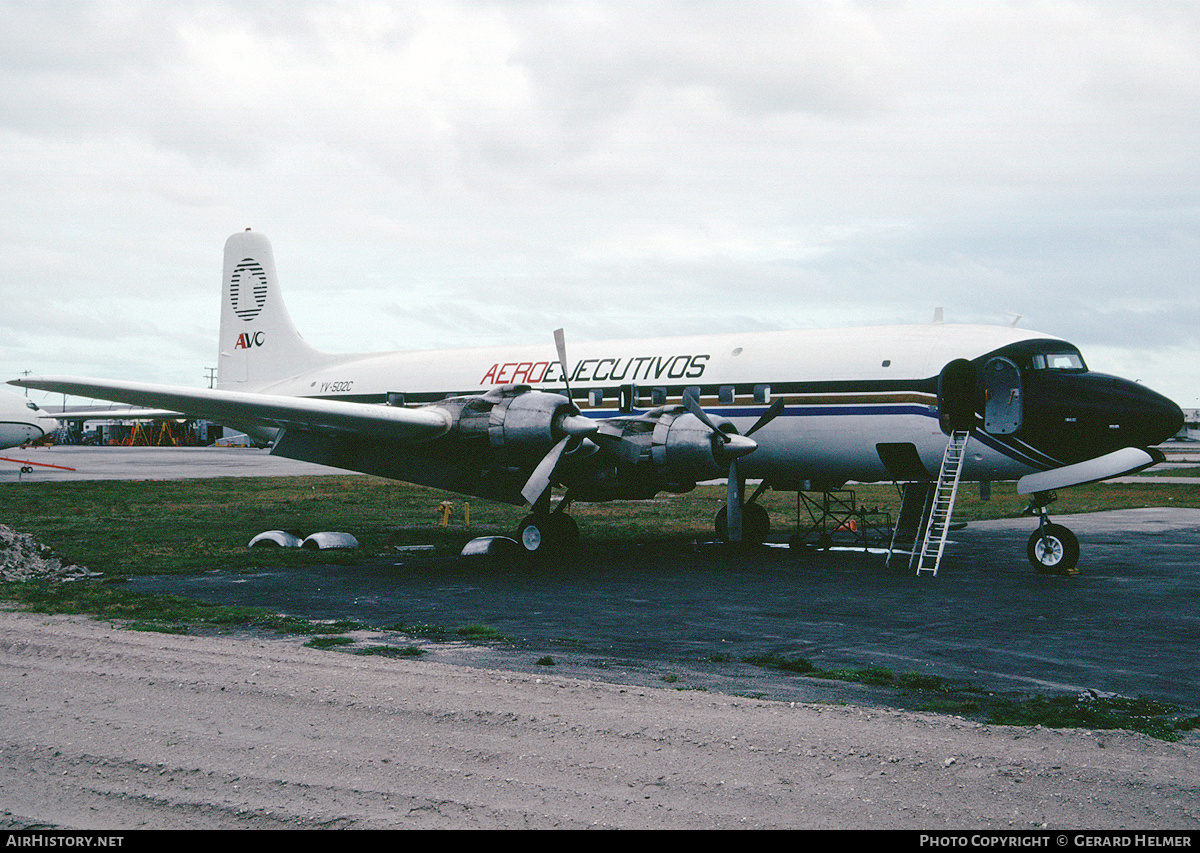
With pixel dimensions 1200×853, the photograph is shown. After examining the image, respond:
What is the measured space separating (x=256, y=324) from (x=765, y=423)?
15808 millimetres

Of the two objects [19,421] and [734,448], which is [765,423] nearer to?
[734,448]

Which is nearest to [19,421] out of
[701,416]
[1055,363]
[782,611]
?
[701,416]

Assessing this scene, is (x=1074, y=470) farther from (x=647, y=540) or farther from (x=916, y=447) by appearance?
(x=647, y=540)

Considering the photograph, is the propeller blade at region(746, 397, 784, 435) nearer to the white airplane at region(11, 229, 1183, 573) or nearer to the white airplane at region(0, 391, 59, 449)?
the white airplane at region(11, 229, 1183, 573)

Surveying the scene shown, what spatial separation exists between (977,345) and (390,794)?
1476 cm

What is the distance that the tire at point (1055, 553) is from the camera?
54.4 ft

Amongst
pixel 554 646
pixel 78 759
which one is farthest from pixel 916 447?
pixel 78 759

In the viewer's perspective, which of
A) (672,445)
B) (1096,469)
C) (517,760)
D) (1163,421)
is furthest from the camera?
(672,445)

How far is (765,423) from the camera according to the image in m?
18.1

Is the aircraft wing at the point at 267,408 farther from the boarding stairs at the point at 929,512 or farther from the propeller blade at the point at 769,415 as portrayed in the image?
the boarding stairs at the point at 929,512

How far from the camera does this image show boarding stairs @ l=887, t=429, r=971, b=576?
17.2 m

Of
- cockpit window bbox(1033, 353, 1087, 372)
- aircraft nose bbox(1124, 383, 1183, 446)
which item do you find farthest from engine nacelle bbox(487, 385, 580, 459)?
aircraft nose bbox(1124, 383, 1183, 446)

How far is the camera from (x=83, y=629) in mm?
11203

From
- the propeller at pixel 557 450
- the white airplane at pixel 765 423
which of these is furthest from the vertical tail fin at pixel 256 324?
the propeller at pixel 557 450
